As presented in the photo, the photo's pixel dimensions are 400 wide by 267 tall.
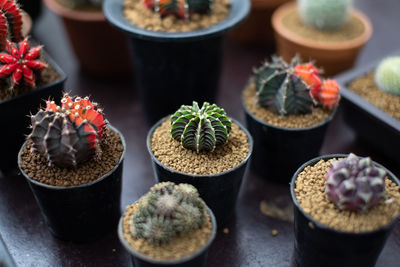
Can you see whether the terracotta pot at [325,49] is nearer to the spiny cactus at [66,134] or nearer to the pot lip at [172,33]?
the pot lip at [172,33]

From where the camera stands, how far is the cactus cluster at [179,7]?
246cm

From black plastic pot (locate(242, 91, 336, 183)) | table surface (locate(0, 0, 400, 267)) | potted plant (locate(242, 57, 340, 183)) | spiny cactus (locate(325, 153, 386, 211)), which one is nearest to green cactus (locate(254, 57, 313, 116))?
potted plant (locate(242, 57, 340, 183))

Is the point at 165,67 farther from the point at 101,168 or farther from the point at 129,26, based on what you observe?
the point at 101,168

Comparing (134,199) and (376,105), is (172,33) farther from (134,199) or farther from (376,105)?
(376,105)

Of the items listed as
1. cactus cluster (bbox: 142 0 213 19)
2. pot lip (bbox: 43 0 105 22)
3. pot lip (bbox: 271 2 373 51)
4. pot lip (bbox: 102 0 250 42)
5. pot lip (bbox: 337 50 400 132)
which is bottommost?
pot lip (bbox: 337 50 400 132)

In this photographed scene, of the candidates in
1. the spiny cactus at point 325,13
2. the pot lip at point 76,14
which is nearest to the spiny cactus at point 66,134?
the pot lip at point 76,14

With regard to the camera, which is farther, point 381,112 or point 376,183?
point 381,112

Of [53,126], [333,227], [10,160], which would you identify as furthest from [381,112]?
[10,160]

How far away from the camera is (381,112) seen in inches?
91.8

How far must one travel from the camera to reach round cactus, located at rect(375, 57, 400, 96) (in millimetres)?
2408

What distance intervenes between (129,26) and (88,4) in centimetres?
84

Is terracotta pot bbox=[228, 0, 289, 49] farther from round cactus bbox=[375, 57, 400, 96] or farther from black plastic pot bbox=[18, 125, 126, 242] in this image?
black plastic pot bbox=[18, 125, 126, 242]

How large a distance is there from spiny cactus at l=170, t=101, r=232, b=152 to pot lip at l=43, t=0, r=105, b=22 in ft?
4.21

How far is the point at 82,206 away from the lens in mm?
1935
